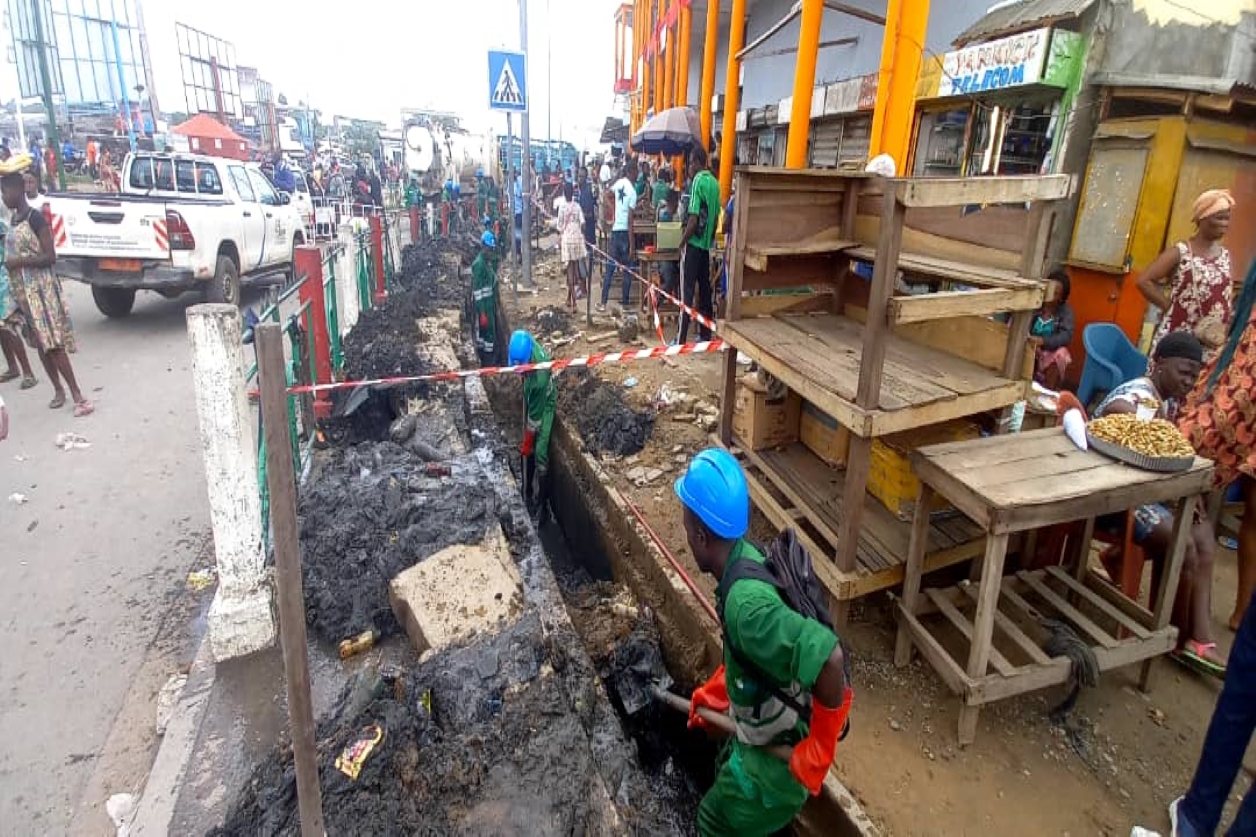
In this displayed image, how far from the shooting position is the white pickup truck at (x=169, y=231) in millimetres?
8320

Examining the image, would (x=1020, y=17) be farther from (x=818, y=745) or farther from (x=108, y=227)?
(x=108, y=227)

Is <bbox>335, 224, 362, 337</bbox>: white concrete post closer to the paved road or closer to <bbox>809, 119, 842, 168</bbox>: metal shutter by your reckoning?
the paved road

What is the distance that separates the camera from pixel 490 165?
34.0m

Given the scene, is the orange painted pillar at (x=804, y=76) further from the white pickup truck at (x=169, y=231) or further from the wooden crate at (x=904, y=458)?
the white pickup truck at (x=169, y=231)

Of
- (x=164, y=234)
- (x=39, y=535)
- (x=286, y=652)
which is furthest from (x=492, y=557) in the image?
(x=164, y=234)

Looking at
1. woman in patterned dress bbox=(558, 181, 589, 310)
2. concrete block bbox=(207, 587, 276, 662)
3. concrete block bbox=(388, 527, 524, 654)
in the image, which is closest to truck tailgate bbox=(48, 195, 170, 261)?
woman in patterned dress bbox=(558, 181, 589, 310)

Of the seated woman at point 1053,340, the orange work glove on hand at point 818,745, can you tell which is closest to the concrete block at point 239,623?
the orange work glove on hand at point 818,745

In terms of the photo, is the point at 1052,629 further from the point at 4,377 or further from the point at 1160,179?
the point at 4,377

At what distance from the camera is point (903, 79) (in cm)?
663

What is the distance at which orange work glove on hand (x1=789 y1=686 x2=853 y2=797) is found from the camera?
1.98m

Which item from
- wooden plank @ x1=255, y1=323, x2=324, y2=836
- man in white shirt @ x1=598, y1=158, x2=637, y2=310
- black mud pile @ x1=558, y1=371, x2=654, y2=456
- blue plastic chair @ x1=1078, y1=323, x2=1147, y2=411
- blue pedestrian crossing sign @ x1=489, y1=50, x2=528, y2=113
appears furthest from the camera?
man in white shirt @ x1=598, y1=158, x2=637, y2=310

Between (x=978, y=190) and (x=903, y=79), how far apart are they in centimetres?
466

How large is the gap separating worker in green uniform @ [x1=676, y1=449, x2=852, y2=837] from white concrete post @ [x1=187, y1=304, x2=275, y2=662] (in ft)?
6.97

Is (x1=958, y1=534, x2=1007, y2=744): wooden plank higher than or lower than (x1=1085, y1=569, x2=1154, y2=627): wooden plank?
higher
